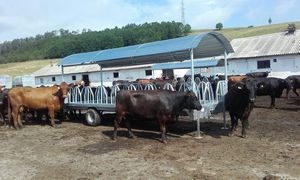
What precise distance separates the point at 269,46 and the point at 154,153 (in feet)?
102

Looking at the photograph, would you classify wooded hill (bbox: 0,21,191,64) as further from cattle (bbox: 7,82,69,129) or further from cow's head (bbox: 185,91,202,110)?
cow's head (bbox: 185,91,202,110)

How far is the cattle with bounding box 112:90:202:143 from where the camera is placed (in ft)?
36.0

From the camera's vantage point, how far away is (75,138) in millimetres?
12016

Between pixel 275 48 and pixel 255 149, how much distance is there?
29.4 metres

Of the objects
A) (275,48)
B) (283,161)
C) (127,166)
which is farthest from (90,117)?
(275,48)

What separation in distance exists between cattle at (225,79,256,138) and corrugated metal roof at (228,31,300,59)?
24800 mm

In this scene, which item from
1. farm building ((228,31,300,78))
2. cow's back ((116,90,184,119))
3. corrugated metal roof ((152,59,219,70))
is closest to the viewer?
cow's back ((116,90,184,119))

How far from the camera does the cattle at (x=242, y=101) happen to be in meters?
10.7

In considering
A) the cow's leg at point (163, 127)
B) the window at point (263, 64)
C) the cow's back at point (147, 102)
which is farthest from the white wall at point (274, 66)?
the cow's leg at point (163, 127)

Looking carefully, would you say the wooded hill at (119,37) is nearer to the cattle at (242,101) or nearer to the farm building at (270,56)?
the farm building at (270,56)

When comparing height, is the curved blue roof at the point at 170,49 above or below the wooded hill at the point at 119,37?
below

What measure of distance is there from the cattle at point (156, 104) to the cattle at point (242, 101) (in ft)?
3.61

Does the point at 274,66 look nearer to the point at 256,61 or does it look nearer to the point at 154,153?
the point at 256,61

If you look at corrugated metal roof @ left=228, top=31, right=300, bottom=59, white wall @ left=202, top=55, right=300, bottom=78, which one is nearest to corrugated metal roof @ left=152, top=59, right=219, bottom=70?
white wall @ left=202, top=55, right=300, bottom=78
